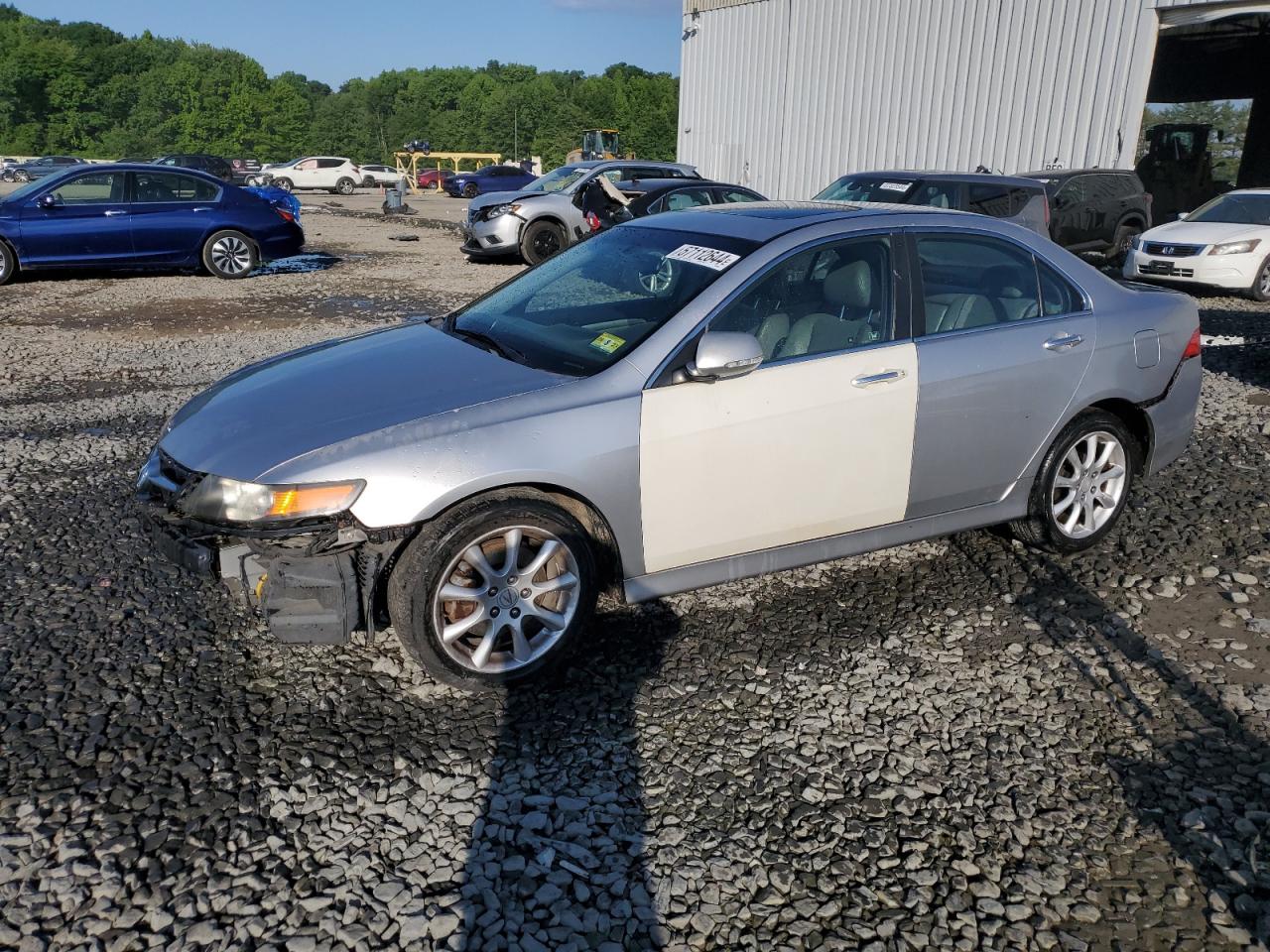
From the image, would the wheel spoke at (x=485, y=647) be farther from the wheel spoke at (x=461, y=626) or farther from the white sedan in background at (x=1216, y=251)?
the white sedan in background at (x=1216, y=251)

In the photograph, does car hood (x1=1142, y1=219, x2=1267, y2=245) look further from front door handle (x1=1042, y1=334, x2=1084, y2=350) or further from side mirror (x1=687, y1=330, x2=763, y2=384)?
side mirror (x1=687, y1=330, x2=763, y2=384)

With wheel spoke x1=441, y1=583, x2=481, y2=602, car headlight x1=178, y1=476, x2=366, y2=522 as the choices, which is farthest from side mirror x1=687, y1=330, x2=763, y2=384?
car headlight x1=178, y1=476, x2=366, y2=522

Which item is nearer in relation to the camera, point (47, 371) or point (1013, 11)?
point (47, 371)

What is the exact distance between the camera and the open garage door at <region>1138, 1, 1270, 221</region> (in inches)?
1009

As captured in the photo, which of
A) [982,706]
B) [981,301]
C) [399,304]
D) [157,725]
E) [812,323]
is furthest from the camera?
[399,304]

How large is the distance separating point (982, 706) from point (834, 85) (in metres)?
21.5

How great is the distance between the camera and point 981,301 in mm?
4227

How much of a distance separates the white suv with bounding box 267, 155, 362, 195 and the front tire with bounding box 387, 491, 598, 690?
41577 mm

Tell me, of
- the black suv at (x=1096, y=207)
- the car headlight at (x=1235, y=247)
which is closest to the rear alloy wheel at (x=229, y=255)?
the black suv at (x=1096, y=207)

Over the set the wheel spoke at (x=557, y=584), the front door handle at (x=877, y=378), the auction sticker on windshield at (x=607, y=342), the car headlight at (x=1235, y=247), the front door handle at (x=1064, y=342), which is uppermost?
the auction sticker on windshield at (x=607, y=342)

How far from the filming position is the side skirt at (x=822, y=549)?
3635 mm

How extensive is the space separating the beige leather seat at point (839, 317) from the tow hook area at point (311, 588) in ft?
5.75

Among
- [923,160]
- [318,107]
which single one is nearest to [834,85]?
[923,160]

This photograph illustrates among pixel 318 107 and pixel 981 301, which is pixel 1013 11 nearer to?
pixel 981 301
